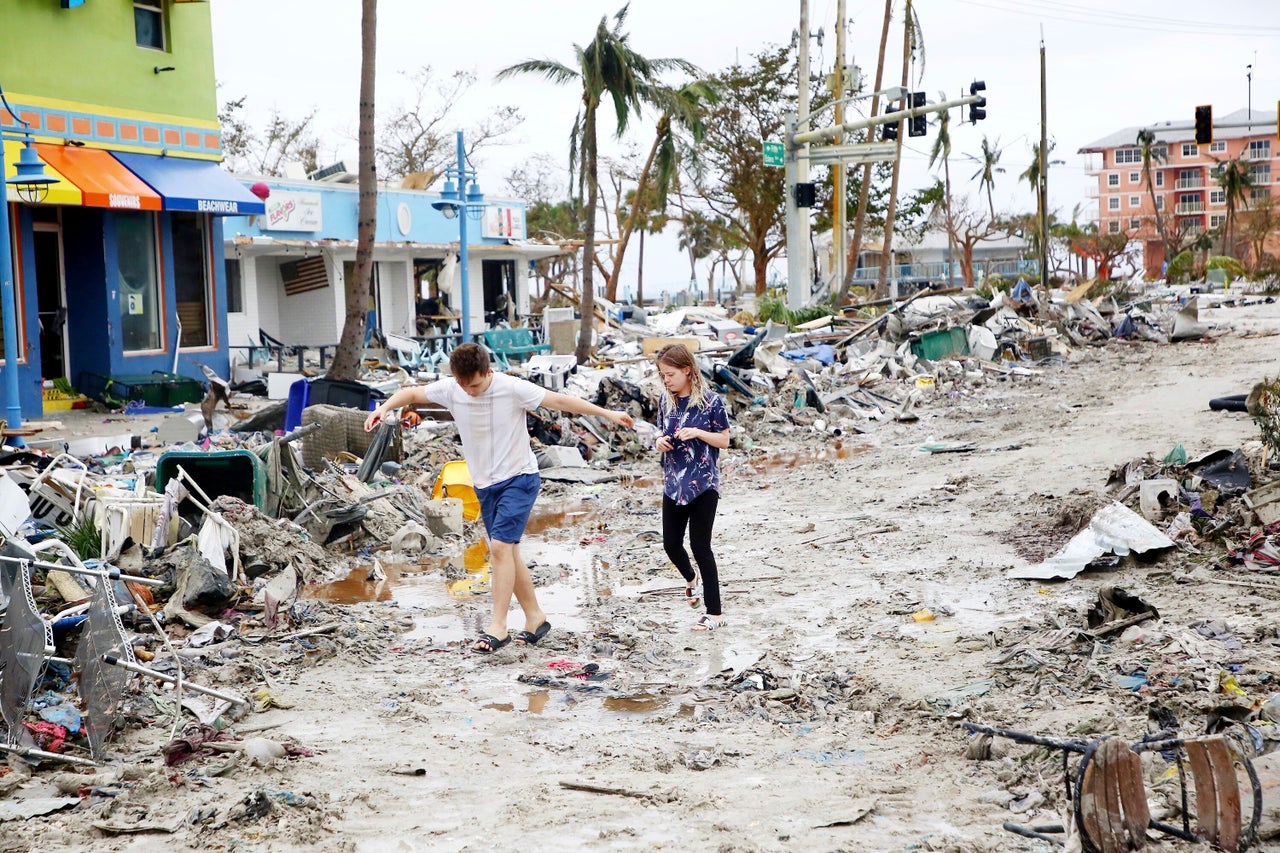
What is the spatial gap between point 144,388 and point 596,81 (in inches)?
450

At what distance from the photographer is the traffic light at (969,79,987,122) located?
26.7 m

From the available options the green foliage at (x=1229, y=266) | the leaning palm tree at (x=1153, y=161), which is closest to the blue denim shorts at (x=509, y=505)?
the green foliage at (x=1229, y=266)

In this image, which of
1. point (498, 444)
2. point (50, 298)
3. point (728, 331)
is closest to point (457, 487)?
point (498, 444)

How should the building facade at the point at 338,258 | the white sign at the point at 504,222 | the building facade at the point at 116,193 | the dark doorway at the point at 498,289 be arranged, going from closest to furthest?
the building facade at the point at 116,193 < the building facade at the point at 338,258 < the white sign at the point at 504,222 < the dark doorway at the point at 498,289

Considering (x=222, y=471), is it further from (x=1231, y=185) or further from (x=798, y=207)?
(x=1231, y=185)

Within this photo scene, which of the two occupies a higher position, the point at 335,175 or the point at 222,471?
the point at 335,175

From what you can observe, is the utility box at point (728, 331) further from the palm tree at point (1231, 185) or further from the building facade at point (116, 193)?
the palm tree at point (1231, 185)

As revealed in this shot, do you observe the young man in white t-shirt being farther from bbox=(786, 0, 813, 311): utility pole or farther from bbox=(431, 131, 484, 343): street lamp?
bbox=(786, 0, 813, 311): utility pole

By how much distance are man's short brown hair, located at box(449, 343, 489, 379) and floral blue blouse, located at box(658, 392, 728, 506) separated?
3.35ft

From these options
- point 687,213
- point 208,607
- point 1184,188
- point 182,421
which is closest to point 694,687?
point 208,607

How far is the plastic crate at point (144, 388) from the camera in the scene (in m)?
17.9

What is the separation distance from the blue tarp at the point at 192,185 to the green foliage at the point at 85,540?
35.8 feet

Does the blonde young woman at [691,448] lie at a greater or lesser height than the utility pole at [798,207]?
lesser

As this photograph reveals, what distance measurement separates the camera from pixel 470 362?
637 centimetres
